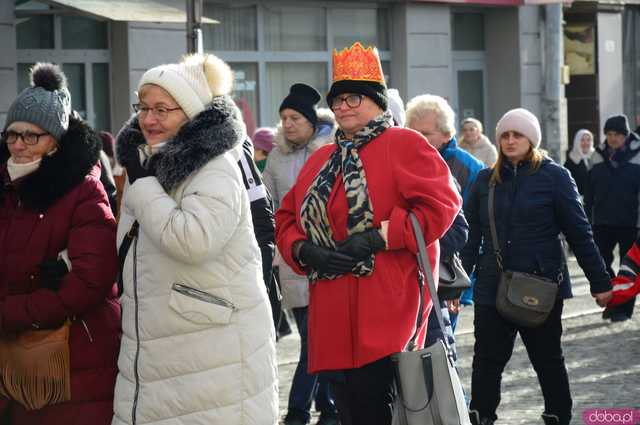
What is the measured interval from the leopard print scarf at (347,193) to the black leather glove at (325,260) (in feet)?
0.09

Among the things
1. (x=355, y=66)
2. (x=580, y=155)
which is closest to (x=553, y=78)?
(x=580, y=155)

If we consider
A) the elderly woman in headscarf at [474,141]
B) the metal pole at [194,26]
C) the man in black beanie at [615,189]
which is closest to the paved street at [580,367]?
the man in black beanie at [615,189]

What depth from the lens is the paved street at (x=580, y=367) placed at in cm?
879

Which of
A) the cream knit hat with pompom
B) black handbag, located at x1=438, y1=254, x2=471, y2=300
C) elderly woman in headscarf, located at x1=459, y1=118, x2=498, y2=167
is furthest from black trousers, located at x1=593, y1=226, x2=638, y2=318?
the cream knit hat with pompom

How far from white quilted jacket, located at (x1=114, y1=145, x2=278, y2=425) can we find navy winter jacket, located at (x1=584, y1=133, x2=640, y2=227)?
29.9 feet

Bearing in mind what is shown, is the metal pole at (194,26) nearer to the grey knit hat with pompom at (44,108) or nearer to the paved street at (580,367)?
the paved street at (580,367)

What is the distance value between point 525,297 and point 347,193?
2.32 meters

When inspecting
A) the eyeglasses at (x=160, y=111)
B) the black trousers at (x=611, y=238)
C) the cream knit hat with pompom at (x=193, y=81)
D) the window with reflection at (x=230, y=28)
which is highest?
the window with reflection at (x=230, y=28)

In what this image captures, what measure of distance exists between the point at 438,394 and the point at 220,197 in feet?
3.68

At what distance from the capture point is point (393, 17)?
67.4ft

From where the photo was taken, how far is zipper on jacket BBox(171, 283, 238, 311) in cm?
492

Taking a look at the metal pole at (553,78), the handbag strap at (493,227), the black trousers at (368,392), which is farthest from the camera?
the metal pole at (553,78)

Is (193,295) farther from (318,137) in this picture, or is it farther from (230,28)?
(230,28)

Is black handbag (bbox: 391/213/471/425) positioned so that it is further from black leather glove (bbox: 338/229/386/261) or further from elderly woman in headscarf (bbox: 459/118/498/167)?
elderly woman in headscarf (bbox: 459/118/498/167)
